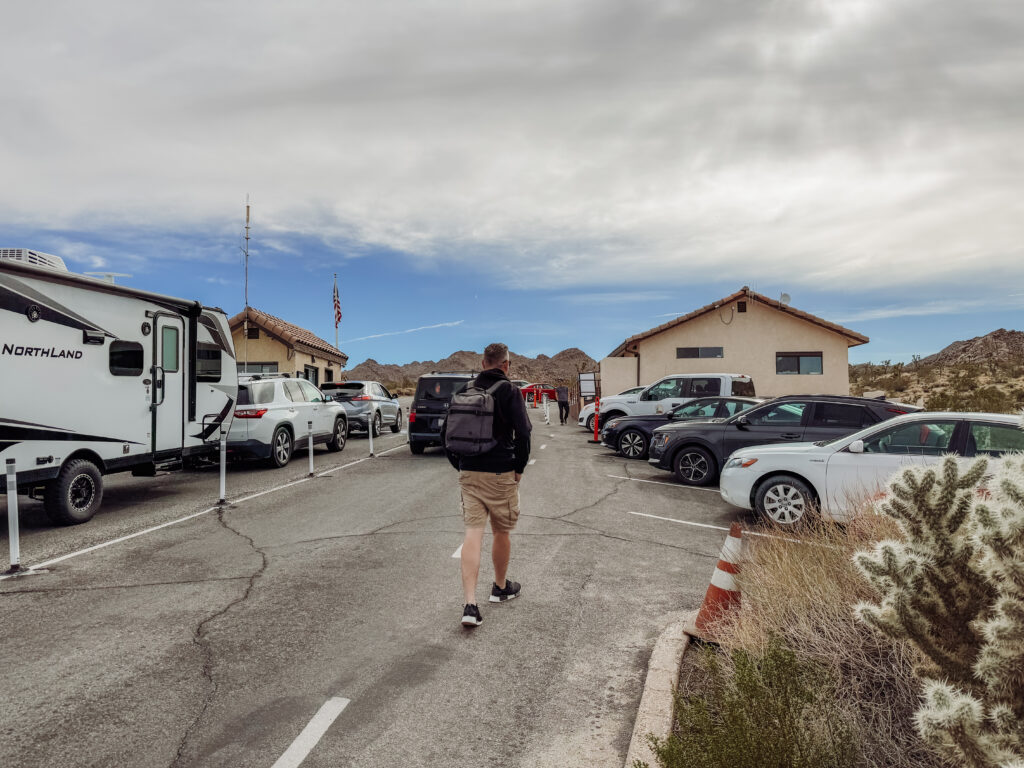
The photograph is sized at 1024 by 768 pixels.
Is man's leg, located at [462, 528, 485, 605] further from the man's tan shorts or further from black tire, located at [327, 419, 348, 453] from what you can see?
black tire, located at [327, 419, 348, 453]

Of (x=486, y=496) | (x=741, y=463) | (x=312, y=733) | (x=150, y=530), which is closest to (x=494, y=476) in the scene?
(x=486, y=496)

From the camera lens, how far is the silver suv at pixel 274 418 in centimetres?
1305

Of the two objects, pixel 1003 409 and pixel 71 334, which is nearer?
pixel 71 334

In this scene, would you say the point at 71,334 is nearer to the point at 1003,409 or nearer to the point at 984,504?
the point at 984,504

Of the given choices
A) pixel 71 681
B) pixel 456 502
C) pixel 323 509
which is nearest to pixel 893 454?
pixel 456 502

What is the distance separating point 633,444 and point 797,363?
53.3 feet

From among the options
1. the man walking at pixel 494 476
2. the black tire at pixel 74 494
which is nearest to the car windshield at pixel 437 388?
the black tire at pixel 74 494

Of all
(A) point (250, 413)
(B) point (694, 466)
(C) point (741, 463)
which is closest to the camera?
(C) point (741, 463)

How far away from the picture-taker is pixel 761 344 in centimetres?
2888

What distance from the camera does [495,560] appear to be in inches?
206

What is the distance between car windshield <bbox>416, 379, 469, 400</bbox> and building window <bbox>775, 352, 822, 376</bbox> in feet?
60.6

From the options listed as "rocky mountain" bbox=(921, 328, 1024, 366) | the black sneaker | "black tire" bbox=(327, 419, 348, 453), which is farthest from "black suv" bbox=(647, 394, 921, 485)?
"rocky mountain" bbox=(921, 328, 1024, 366)

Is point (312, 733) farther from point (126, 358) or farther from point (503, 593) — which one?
point (126, 358)

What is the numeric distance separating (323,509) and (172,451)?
Result: 2789 millimetres
